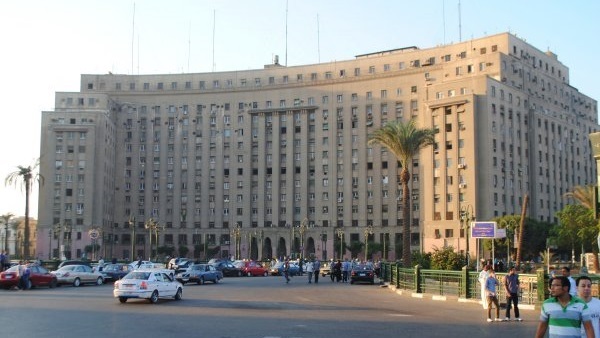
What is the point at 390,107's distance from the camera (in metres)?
114

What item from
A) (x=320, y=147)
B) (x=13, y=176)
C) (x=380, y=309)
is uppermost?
(x=320, y=147)

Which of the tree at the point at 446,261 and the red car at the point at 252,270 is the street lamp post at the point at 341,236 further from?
the tree at the point at 446,261

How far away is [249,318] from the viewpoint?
63.9ft

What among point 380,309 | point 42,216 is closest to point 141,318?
point 380,309

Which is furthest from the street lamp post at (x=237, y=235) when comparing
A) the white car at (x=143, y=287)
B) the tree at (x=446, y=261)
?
the white car at (x=143, y=287)

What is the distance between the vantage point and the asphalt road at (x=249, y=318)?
15945 millimetres

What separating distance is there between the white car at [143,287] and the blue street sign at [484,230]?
50.7 feet

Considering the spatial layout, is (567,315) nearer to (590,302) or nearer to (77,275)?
(590,302)

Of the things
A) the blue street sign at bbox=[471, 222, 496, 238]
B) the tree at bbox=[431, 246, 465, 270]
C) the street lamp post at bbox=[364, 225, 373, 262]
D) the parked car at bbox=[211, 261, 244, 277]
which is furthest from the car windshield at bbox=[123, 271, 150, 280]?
the street lamp post at bbox=[364, 225, 373, 262]

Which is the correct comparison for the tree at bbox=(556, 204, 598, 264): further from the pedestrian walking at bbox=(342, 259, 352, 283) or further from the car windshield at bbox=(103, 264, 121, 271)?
the car windshield at bbox=(103, 264, 121, 271)

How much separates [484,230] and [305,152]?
87.8 m

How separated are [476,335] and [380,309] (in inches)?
299

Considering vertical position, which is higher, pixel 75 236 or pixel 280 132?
pixel 280 132

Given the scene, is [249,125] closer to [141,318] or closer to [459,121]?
[459,121]
